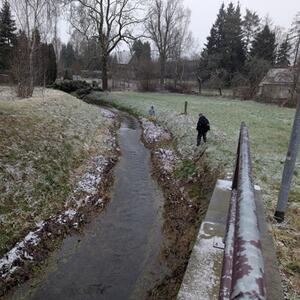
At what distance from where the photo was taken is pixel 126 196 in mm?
9984

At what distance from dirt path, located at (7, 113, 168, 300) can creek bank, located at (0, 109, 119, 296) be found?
256mm

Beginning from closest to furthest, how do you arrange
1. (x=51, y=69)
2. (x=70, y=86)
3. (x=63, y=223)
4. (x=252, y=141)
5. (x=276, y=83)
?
(x=63, y=223)
(x=252, y=141)
(x=70, y=86)
(x=51, y=69)
(x=276, y=83)

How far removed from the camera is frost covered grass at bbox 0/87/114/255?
764cm

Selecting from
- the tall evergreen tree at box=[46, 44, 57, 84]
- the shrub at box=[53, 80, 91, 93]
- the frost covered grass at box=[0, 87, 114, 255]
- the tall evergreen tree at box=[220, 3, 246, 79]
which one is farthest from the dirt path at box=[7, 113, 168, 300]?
the tall evergreen tree at box=[220, 3, 246, 79]

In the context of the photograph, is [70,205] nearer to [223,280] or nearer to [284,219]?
[284,219]

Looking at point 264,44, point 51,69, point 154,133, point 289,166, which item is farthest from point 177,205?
point 264,44

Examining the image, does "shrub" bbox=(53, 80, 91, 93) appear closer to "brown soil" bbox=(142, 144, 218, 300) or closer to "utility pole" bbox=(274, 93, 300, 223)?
"brown soil" bbox=(142, 144, 218, 300)

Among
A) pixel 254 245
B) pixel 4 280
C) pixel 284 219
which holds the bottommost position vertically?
pixel 4 280

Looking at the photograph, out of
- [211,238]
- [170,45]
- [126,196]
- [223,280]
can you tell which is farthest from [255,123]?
[170,45]

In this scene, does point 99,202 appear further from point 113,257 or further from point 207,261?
point 207,261

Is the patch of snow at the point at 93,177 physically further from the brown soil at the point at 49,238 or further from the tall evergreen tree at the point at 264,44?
the tall evergreen tree at the point at 264,44

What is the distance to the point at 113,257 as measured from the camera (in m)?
6.89

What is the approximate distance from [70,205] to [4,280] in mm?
3126

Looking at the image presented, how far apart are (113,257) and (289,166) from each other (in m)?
4.18
